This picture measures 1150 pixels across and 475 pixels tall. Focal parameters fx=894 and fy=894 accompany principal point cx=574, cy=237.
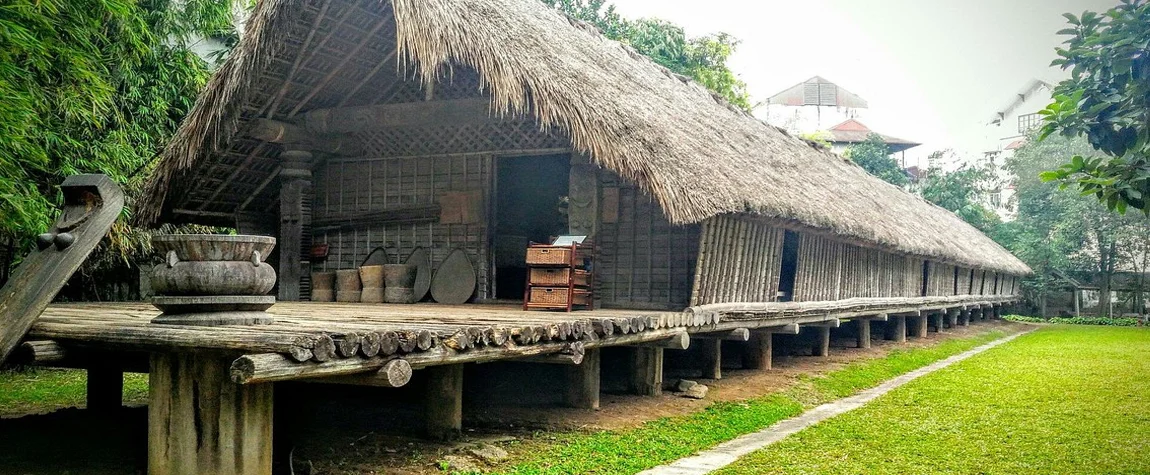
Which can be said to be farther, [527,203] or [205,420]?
[527,203]

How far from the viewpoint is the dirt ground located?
5176 mm

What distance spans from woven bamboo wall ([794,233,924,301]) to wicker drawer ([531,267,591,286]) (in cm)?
393

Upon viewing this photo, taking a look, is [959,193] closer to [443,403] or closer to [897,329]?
[897,329]

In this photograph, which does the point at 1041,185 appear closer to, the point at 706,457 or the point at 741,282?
the point at 741,282

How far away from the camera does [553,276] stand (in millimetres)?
7172

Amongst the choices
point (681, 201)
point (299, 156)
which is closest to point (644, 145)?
point (681, 201)

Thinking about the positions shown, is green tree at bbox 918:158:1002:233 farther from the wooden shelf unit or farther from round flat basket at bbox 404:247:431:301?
the wooden shelf unit

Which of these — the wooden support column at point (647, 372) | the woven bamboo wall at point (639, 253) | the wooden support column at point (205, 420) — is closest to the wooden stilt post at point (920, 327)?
the woven bamboo wall at point (639, 253)

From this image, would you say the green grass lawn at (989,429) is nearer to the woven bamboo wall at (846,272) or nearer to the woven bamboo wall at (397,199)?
the woven bamboo wall at (846,272)

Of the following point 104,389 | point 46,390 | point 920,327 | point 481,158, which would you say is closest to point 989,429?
point 481,158

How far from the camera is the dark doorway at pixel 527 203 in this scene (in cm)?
1121

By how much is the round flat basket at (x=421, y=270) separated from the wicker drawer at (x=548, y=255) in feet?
7.64

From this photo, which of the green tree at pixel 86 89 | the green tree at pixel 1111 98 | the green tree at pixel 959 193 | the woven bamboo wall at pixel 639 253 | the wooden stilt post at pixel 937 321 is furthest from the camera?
the green tree at pixel 959 193

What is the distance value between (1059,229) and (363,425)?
2448 cm
